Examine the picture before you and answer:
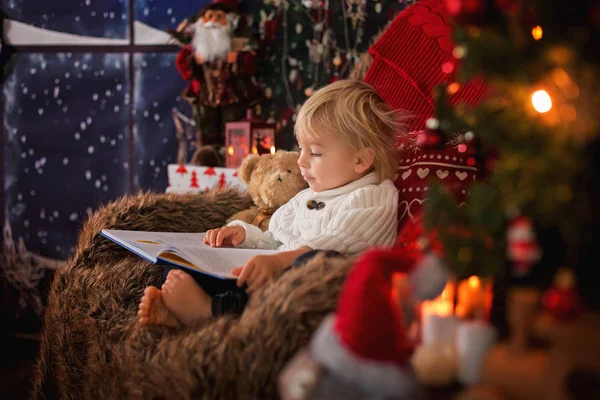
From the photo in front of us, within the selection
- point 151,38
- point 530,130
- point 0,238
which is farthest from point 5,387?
point 530,130

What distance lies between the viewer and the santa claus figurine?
215cm

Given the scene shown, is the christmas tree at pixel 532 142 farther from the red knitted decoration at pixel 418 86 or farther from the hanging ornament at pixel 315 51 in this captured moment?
the hanging ornament at pixel 315 51

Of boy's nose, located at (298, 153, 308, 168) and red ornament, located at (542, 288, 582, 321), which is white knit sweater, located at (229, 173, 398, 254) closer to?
boy's nose, located at (298, 153, 308, 168)

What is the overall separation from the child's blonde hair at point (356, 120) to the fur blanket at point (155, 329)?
0.45 m

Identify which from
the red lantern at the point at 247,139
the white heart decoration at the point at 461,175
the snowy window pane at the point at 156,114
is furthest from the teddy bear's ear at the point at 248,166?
the snowy window pane at the point at 156,114

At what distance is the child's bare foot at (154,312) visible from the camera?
3.74ft

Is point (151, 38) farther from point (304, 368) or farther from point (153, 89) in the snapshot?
point (304, 368)

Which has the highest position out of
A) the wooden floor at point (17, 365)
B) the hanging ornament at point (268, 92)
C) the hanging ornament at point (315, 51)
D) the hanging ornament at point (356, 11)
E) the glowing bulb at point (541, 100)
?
the hanging ornament at point (356, 11)

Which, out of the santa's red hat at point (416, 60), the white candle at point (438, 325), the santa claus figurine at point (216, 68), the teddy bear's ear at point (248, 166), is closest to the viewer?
the white candle at point (438, 325)

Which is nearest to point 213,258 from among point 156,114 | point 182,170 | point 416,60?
point 416,60

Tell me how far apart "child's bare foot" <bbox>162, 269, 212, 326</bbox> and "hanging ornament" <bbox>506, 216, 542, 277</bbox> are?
0.61 m

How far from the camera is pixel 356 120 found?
1369 mm

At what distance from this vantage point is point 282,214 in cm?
156

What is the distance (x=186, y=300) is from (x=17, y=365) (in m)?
1.42
